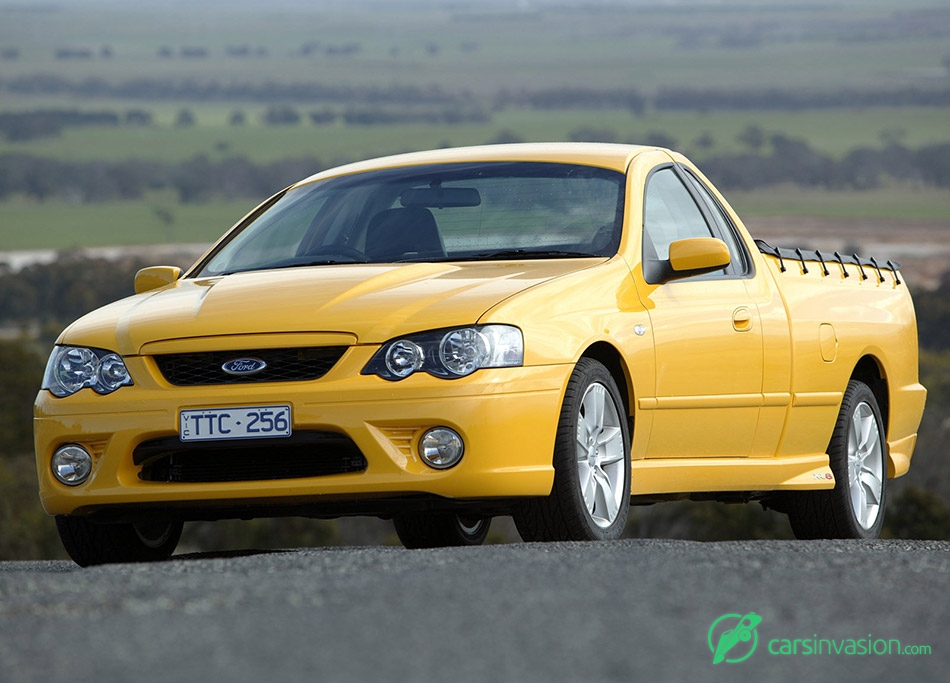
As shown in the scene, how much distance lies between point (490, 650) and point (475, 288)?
2.78m

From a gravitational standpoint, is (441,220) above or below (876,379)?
above

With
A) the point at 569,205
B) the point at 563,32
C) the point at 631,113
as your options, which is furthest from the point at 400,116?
the point at 569,205

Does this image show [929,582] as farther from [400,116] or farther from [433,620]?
[400,116]

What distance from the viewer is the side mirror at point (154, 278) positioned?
26.2ft

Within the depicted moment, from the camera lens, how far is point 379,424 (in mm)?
6359

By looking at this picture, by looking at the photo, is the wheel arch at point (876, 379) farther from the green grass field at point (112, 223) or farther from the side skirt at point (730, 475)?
the green grass field at point (112, 223)

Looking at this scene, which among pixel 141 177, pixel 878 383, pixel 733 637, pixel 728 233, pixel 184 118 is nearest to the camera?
pixel 733 637

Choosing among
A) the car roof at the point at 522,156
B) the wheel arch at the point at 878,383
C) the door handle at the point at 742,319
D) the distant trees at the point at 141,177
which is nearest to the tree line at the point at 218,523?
the wheel arch at the point at 878,383

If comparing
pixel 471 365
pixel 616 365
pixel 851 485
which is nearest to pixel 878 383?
pixel 851 485

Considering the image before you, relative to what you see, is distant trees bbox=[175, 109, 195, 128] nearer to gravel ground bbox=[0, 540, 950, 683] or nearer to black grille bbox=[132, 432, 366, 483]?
black grille bbox=[132, 432, 366, 483]

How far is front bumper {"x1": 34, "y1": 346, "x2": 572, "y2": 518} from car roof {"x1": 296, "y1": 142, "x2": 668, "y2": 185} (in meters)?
1.75

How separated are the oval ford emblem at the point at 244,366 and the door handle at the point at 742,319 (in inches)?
89.3

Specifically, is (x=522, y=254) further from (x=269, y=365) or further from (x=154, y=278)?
(x=154, y=278)

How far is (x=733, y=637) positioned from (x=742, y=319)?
12.2 ft
